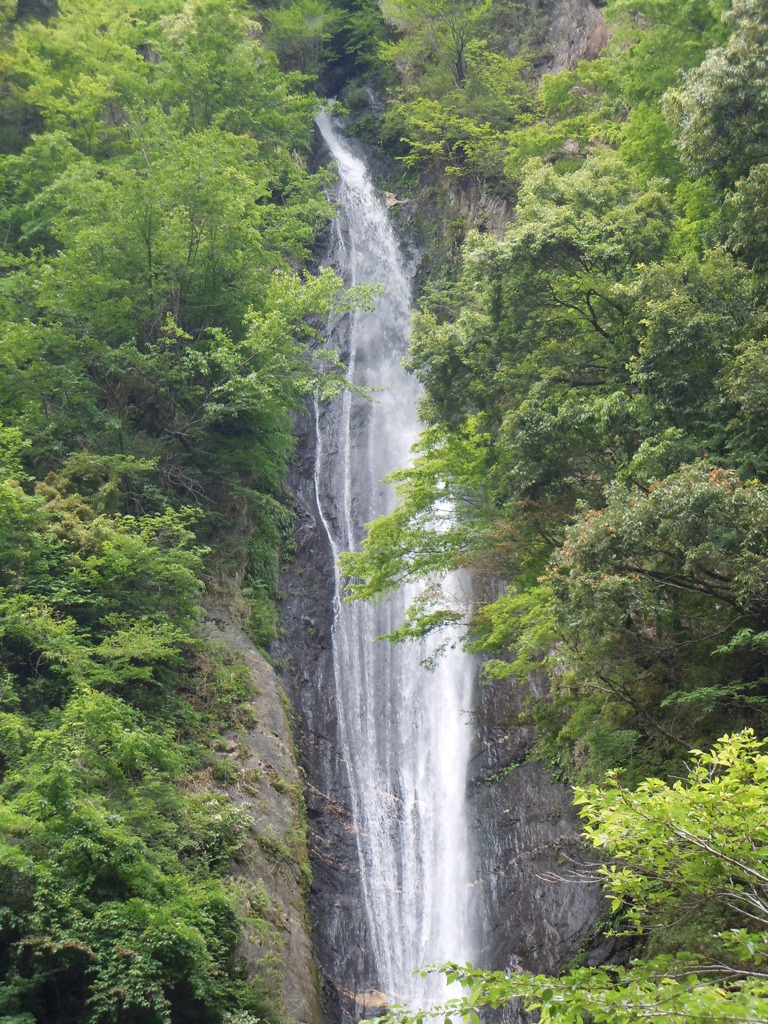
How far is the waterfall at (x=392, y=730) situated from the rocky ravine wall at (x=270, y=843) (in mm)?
2261

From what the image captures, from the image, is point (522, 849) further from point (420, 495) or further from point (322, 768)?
point (420, 495)

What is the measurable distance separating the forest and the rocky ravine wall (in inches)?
18.7

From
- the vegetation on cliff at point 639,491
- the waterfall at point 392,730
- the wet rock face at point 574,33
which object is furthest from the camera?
the wet rock face at point 574,33

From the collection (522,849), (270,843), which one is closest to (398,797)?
(522,849)

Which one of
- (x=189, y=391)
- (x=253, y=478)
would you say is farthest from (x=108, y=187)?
(x=253, y=478)

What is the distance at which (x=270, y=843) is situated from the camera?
A: 1109 centimetres

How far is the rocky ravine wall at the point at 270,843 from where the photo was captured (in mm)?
9359

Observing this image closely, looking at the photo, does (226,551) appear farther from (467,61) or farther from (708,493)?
(467,61)

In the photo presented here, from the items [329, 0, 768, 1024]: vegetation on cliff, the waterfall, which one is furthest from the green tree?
the waterfall

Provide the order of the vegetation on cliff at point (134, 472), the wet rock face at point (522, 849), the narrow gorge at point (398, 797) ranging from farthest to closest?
the narrow gorge at point (398, 797)
the wet rock face at point (522, 849)
the vegetation on cliff at point (134, 472)

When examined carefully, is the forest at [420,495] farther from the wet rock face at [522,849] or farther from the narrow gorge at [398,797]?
the narrow gorge at [398,797]

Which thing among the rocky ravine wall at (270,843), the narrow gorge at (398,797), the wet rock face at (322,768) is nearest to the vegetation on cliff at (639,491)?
the narrow gorge at (398,797)

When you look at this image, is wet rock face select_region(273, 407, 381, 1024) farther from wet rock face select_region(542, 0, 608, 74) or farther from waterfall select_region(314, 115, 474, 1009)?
wet rock face select_region(542, 0, 608, 74)

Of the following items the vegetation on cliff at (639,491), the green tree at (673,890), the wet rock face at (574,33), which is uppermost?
the wet rock face at (574,33)
